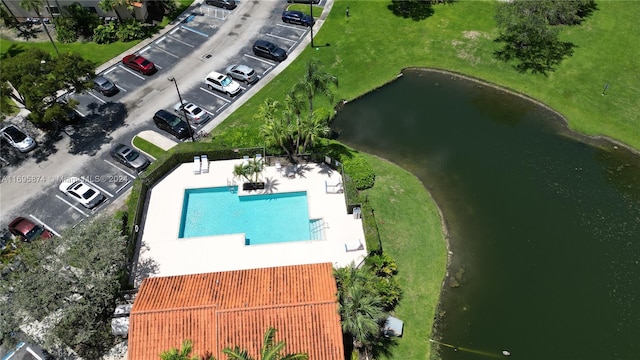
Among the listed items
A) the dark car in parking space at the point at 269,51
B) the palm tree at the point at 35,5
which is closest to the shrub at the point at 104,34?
the palm tree at the point at 35,5

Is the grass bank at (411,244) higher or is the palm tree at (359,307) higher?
the palm tree at (359,307)

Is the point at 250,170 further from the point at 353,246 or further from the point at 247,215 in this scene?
the point at 353,246

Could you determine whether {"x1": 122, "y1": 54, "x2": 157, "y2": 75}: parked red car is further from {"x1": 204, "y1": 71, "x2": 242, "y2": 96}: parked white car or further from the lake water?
the lake water

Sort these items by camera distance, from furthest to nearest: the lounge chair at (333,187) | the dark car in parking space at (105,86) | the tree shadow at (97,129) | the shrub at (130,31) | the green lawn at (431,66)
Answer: the shrub at (130,31) → the dark car in parking space at (105,86) → the tree shadow at (97,129) → the lounge chair at (333,187) → the green lawn at (431,66)

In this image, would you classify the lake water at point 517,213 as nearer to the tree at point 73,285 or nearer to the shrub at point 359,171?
the shrub at point 359,171

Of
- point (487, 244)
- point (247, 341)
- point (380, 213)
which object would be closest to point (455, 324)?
point (487, 244)

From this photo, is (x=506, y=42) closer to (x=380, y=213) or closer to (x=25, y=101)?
(x=380, y=213)

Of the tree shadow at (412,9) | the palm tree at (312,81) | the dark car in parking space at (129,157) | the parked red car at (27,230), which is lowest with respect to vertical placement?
the parked red car at (27,230)

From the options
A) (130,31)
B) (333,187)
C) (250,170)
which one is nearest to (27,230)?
(250,170)
